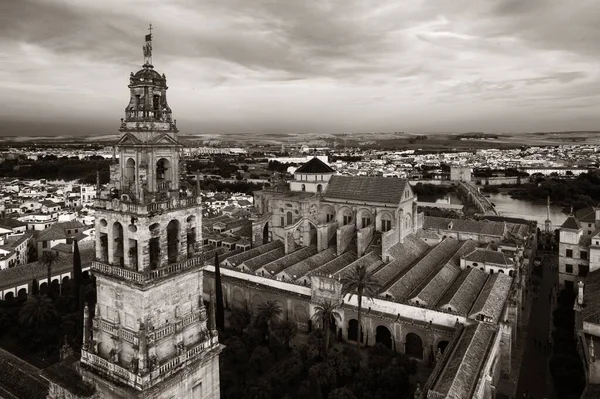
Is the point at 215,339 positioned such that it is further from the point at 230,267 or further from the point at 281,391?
the point at 230,267

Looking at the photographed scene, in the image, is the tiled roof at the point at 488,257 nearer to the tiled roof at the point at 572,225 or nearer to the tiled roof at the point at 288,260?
the tiled roof at the point at 572,225

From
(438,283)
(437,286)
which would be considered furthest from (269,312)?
(438,283)

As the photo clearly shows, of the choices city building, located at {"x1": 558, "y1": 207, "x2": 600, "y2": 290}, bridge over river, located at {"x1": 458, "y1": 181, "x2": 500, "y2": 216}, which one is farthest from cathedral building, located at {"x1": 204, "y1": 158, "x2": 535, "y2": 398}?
bridge over river, located at {"x1": 458, "y1": 181, "x2": 500, "y2": 216}

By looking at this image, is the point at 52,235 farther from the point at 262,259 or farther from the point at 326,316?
the point at 326,316

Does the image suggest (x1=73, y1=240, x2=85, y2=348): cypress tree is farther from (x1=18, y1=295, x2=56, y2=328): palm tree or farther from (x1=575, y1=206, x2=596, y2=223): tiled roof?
(x1=575, y1=206, x2=596, y2=223): tiled roof

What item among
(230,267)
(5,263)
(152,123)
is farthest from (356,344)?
(5,263)
